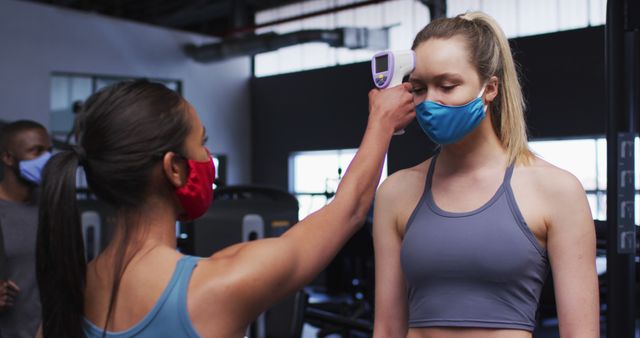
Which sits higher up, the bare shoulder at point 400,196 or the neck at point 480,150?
the neck at point 480,150

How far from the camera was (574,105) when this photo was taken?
7.05 meters

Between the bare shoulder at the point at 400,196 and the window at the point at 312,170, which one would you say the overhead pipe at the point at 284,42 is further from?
the bare shoulder at the point at 400,196

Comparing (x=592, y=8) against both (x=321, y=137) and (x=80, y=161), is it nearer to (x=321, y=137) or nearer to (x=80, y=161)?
(x=321, y=137)

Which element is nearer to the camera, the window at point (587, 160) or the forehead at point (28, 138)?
the forehead at point (28, 138)

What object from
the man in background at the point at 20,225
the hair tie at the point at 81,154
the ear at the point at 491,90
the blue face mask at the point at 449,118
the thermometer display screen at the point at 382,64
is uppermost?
the thermometer display screen at the point at 382,64

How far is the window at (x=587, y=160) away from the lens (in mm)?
7129

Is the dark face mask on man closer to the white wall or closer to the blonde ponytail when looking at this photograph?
the blonde ponytail

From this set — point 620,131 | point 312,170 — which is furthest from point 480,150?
A: point 312,170

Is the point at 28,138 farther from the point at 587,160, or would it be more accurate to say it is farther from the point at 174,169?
the point at 587,160

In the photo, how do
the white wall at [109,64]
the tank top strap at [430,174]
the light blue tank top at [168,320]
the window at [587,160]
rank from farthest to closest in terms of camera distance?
the white wall at [109,64] → the window at [587,160] → the tank top strap at [430,174] → the light blue tank top at [168,320]

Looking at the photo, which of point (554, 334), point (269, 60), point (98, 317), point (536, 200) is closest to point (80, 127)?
point (98, 317)

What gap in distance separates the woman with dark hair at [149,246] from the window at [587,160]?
644 cm

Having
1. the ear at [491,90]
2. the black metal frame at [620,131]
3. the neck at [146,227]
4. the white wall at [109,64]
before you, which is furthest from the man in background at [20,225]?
the white wall at [109,64]

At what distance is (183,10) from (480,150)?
11.5m
